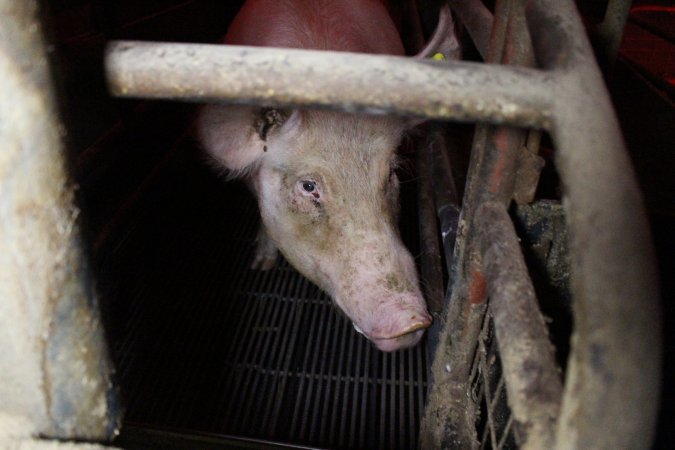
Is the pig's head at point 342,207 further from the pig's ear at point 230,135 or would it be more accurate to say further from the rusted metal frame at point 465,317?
the rusted metal frame at point 465,317

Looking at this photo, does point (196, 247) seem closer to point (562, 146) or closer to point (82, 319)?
point (82, 319)

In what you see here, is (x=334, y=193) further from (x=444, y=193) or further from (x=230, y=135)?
(x=230, y=135)

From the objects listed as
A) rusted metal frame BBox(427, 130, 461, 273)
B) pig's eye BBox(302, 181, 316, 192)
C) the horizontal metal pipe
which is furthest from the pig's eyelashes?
the horizontal metal pipe

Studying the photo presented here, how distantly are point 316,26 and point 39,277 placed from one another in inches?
96.3

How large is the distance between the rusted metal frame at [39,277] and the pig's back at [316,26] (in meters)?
2.12

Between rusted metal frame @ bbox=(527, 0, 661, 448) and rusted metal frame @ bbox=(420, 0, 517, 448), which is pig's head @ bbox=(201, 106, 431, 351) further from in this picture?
rusted metal frame @ bbox=(527, 0, 661, 448)

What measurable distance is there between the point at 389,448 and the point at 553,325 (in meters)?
0.91

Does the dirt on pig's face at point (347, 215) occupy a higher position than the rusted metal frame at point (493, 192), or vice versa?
the rusted metal frame at point (493, 192)

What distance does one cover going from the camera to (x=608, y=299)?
1.57 feet

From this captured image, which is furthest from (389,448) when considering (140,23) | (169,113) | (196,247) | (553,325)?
(140,23)

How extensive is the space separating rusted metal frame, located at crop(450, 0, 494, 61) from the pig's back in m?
0.84

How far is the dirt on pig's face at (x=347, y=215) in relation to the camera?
1.90 meters

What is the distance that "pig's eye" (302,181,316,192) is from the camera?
2.16 metres

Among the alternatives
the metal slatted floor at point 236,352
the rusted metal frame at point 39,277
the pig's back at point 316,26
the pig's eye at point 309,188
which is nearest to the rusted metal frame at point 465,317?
the metal slatted floor at point 236,352
